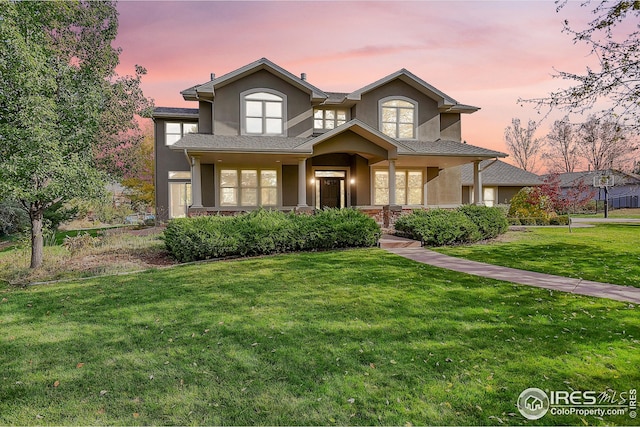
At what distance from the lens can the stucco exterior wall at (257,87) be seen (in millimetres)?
15906

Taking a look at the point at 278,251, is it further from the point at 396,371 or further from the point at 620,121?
the point at 620,121

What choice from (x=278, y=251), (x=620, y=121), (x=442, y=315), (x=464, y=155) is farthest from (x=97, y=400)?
(x=464, y=155)

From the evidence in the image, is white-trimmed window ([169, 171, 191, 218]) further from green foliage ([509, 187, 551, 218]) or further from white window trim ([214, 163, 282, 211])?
green foliage ([509, 187, 551, 218])

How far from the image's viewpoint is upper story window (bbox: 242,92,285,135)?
16.2m

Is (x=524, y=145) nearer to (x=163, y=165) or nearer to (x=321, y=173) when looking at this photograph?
(x=321, y=173)

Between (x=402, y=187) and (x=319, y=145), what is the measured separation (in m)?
5.80

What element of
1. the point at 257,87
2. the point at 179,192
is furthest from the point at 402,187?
the point at 179,192

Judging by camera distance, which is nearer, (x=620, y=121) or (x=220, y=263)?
(x=620, y=121)

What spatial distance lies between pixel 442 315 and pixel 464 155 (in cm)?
1230

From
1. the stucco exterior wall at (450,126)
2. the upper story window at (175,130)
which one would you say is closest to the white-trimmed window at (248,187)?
the upper story window at (175,130)

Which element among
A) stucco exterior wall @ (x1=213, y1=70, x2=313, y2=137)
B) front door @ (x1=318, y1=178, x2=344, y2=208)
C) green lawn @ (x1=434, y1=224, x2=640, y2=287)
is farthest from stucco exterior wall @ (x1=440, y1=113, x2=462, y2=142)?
stucco exterior wall @ (x1=213, y1=70, x2=313, y2=137)

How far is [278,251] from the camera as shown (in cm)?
1038

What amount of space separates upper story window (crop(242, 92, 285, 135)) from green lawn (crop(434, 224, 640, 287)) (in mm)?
9711

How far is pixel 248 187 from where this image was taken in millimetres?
16906
